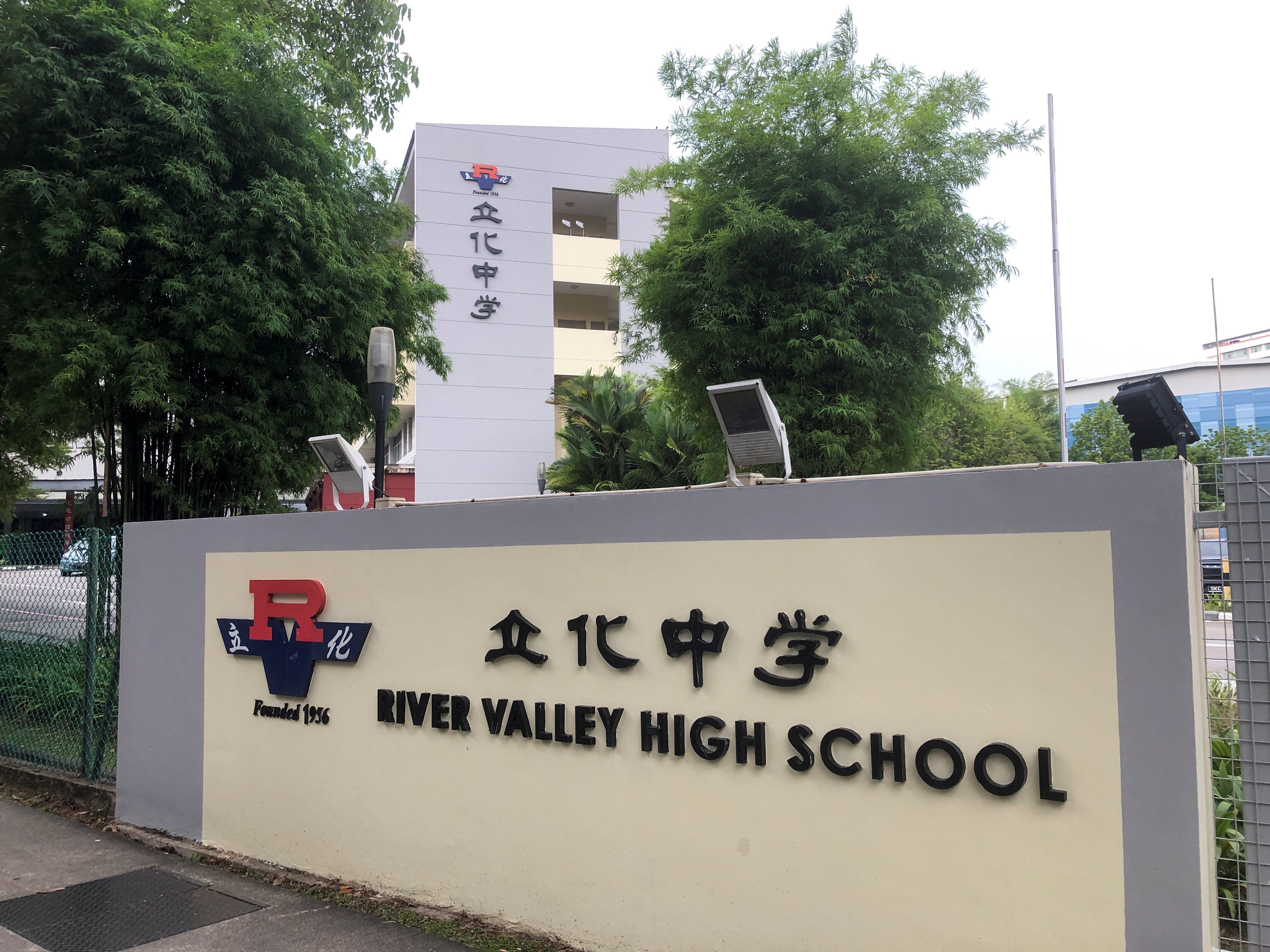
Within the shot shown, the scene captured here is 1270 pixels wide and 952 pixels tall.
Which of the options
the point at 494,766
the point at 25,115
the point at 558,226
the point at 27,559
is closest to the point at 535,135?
the point at 558,226

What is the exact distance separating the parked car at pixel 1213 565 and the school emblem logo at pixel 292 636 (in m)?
3.82

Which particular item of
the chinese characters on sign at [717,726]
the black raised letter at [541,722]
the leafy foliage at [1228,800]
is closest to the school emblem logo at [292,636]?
the chinese characters on sign at [717,726]

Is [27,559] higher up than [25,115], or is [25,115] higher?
[25,115]

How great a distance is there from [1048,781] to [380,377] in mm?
4392

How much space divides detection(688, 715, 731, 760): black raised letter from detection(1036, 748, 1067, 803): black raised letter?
1.15 metres

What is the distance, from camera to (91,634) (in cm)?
641

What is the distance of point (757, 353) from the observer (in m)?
10.2

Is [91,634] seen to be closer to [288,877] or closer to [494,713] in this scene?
[288,877]

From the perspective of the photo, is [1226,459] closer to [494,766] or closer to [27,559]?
[494,766]

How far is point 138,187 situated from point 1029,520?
7.34m

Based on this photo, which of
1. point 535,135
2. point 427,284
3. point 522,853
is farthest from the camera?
point 535,135

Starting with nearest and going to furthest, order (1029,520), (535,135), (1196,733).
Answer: (1196,733)
(1029,520)
(535,135)

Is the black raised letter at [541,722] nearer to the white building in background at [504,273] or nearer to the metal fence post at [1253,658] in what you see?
the metal fence post at [1253,658]

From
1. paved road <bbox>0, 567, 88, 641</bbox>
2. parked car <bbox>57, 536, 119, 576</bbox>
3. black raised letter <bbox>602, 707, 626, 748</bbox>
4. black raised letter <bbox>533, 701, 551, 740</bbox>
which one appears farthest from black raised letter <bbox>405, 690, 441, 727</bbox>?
paved road <bbox>0, 567, 88, 641</bbox>
